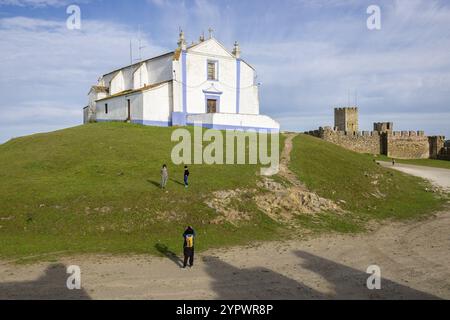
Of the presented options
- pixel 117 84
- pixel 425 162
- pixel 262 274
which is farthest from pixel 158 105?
Result: pixel 425 162

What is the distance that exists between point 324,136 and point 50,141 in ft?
115

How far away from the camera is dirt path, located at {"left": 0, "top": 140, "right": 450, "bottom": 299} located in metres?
14.1

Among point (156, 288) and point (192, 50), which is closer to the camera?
point (156, 288)

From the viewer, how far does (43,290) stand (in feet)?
46.8

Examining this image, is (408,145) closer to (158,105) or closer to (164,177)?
(158,105)

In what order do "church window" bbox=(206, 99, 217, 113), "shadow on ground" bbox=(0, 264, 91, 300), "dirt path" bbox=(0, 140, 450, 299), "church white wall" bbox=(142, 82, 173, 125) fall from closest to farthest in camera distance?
"shadow on ground" bbox=(0, 264, 91, 300)
"dirt path" bbox=(0, 140, 450, 299)
"church white wall" bbox=(142, 82, 173, 125)
"church window" bbox=(206, 99, 217, 113)

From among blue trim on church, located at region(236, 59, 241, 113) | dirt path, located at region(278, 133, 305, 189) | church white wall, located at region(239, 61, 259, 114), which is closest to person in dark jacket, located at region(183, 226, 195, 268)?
dirt path, located at region(278, 133, 305, 189)

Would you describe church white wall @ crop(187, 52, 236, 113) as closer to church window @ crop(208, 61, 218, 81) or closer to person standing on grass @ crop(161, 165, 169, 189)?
church window @ crop(208, 61, 218, 81)

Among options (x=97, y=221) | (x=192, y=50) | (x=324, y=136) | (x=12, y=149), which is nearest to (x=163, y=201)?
(x=97, y=221)

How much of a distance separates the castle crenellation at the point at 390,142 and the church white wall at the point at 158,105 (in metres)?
22.3

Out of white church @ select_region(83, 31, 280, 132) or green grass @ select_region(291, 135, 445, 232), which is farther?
white church @ select_region(83, 31, 280, 132)

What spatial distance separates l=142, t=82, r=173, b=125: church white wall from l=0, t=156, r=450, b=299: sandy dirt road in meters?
27.7

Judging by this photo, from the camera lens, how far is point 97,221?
2189cm

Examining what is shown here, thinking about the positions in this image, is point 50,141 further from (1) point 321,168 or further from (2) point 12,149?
(1) point 321,168
